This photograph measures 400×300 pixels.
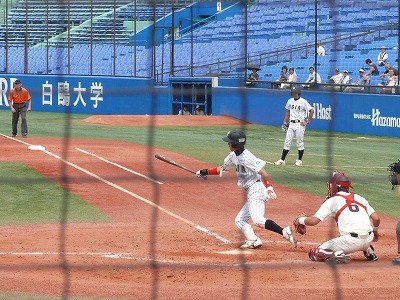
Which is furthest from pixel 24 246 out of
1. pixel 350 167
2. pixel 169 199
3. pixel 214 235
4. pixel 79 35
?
pixel 79 35

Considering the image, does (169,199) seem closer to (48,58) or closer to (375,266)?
(375,266)

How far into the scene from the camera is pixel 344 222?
9.38 meters

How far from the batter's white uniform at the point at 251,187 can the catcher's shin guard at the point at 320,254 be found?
0.80m

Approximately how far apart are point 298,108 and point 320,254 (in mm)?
8023

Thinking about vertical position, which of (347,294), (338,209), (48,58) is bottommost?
(347,294)

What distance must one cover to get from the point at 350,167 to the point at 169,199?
16.0 feet

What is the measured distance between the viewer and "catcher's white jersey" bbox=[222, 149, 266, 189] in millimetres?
10328

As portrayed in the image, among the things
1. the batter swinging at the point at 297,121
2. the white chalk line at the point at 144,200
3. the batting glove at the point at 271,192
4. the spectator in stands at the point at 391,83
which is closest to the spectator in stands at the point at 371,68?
the spectator in stands at the point at 391,83

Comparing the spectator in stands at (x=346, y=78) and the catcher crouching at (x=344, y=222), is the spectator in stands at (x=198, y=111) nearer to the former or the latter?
the spectator in stands at (x=346, y=78)

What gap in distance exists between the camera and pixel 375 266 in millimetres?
9445

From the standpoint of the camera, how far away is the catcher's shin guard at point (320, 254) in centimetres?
946

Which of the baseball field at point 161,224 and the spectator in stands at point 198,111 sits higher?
the spectator in stands at point 198,111

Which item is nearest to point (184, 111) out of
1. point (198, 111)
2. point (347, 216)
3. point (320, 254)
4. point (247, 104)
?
point (198, 111)

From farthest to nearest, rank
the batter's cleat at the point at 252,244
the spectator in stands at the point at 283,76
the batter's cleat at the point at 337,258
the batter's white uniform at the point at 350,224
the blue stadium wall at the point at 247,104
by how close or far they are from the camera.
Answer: the spectator in stands at the point at 283,76 → the blue stadium wall at the point at 247,104 → the batter's cleat at the point at 252,244 → the batter's cleat at the point at 337,258 → the batter's white uniform at the point at 350,224
